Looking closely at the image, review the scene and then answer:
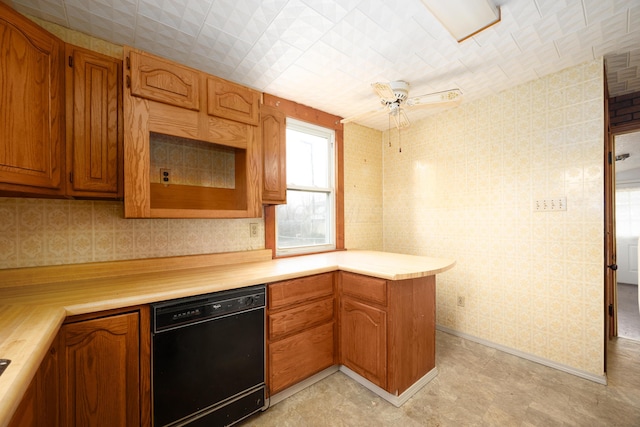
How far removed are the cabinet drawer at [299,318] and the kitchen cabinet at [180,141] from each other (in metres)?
0.78

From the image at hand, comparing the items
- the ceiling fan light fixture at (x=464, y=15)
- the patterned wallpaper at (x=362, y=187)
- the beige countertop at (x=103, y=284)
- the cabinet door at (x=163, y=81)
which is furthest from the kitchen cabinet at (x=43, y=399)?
the patterned wallpaper at (x=362, y=187)

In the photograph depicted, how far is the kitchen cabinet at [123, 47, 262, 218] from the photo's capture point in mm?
1517

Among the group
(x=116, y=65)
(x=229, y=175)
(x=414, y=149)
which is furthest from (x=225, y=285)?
(x=414, y=149)

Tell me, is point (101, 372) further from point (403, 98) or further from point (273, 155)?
point (403, 98)

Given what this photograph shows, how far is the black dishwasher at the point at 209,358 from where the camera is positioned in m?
1.34

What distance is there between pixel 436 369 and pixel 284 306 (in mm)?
1395

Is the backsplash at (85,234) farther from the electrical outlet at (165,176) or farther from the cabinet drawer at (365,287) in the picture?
the cabinet drawer at (365,287)

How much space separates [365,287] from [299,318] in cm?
52

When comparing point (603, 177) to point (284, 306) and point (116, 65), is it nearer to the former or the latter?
point (284, 306)

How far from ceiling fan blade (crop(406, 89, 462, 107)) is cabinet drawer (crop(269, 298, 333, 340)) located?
1.63 meters

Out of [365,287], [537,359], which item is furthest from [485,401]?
[365,287]

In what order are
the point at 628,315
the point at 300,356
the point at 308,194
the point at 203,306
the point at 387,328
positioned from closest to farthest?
1. the point at 203,306
2. the point at 387,328
3. the point at 300,356
4. the point at 308,194
5. the point at 628,315

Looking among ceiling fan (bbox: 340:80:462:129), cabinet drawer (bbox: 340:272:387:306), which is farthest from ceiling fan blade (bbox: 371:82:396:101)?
cabinet drawer (bbox: 340:272:387:306)

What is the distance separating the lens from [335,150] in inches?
119
